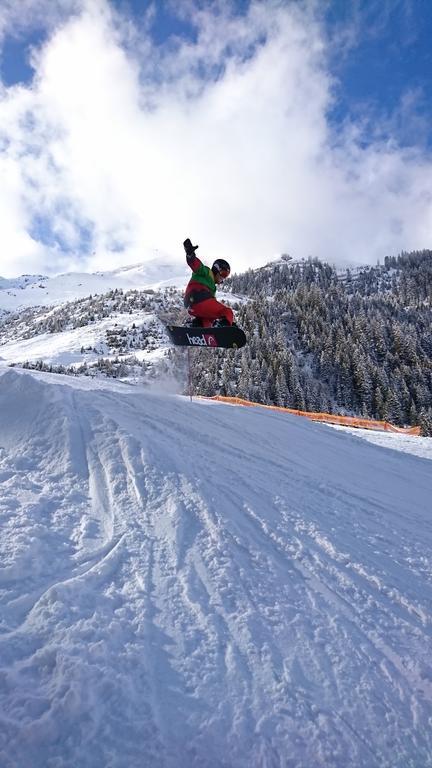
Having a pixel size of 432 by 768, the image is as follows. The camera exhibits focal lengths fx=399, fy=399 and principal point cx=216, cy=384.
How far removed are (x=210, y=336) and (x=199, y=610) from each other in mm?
7781

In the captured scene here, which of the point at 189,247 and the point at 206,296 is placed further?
the point at 206,296

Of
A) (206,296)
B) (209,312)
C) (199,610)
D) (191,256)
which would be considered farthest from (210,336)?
(199,610)

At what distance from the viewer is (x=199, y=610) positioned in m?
3.63

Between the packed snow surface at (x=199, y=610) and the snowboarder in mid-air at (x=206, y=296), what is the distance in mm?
4541

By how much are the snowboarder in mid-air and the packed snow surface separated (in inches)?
179

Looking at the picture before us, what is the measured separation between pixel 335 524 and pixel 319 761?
3.08m

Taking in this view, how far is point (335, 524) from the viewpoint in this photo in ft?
17.9

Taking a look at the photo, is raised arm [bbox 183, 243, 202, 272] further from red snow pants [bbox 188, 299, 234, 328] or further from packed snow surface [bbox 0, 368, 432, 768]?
packed snow surface [bbox 0, 368, 432, 768]

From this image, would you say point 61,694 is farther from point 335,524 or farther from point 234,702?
point 335,524

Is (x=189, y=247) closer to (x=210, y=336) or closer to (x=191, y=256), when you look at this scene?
(x=191, y=256)

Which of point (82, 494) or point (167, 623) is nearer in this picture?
point (167, 623)

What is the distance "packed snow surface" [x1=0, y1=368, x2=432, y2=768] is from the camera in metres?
2.61

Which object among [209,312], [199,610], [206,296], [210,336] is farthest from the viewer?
[210,336]

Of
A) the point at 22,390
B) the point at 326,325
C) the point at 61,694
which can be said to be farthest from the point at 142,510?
the point at 326,325
